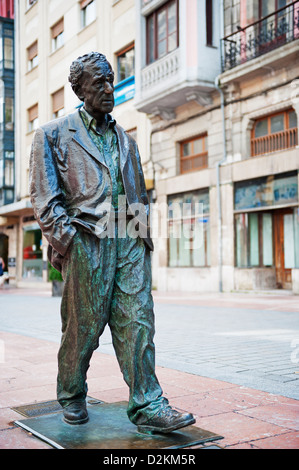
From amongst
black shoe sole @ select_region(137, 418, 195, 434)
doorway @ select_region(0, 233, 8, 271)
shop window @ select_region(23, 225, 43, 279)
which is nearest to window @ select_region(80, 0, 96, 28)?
shop window @ select_region(23, 225, 43, 279)

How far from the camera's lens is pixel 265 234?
17.4 m

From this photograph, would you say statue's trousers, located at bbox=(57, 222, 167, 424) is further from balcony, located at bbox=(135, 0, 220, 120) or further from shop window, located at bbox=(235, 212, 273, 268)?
balcony, located at bbox=(135, 0, 220, 120)

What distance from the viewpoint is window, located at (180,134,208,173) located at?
19.2m

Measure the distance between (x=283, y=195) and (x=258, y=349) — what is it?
10.3m

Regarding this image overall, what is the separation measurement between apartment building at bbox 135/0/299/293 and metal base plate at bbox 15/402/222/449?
12.6m

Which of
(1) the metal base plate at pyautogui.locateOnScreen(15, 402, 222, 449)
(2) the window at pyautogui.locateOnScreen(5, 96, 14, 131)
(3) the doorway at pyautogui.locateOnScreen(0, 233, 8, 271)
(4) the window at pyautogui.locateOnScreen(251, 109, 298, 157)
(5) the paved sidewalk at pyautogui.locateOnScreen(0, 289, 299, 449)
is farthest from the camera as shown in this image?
(3) the doorway at pyautogui.locateOnScreen(0, 233, 8, 271)

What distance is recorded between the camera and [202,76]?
1786 cm

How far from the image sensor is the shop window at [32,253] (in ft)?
95.7

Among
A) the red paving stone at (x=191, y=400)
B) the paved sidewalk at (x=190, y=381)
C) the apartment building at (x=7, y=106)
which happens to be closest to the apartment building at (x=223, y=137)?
the paved sidewalk at (x=190, y=381)

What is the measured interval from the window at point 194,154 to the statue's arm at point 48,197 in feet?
53.1

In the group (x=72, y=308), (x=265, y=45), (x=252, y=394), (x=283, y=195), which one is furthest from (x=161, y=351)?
(x=265, y=45)
